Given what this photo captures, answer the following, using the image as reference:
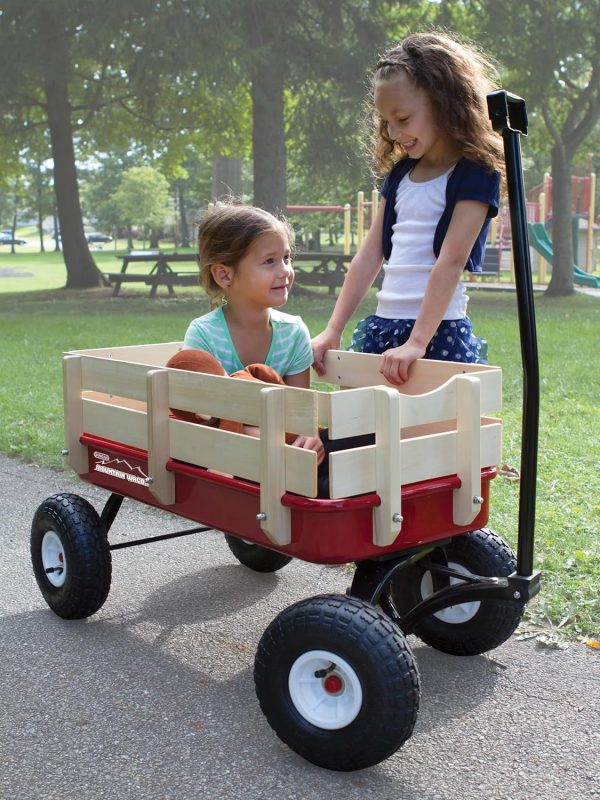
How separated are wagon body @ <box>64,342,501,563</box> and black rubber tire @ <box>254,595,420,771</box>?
0.15 metres

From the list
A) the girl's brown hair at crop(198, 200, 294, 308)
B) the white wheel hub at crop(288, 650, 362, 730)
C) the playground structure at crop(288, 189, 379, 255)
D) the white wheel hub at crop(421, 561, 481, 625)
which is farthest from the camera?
the playground structure at crop(288, 189, 379, 255)

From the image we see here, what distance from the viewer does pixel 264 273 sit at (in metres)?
3.06

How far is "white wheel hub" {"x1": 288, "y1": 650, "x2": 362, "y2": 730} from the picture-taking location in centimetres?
234

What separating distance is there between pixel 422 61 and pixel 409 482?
1.27 meters

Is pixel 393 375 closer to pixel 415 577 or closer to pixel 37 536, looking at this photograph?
pixel 415 577

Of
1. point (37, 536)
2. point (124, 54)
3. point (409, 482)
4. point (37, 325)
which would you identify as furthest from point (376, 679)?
point (124, 54)

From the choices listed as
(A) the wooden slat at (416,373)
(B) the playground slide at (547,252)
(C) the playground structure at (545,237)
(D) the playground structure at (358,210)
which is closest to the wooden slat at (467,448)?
(A) the wooden slat at (416,373)

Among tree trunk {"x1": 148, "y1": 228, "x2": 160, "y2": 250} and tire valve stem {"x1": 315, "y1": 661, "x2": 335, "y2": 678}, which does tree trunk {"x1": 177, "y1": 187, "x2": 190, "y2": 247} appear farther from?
tire valve stem {"x1": 315, "y1": 661, "x2": 335, "y2": 678}

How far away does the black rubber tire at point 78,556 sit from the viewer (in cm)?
317

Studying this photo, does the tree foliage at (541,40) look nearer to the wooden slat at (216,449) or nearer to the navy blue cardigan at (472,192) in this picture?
the navy blue cardigan at (472,192)

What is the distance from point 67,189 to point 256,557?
53.7ft

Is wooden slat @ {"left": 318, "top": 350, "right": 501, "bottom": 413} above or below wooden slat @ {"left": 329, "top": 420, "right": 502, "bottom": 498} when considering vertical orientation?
above

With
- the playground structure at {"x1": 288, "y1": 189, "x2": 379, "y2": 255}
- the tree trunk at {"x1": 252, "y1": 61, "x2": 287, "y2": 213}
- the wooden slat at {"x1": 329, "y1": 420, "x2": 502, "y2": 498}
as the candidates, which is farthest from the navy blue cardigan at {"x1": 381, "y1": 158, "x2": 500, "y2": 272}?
the playground structure at {"x1": 288, "y1": 189, "x2": 379, "y2": 255}

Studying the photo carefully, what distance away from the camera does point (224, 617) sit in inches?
131
